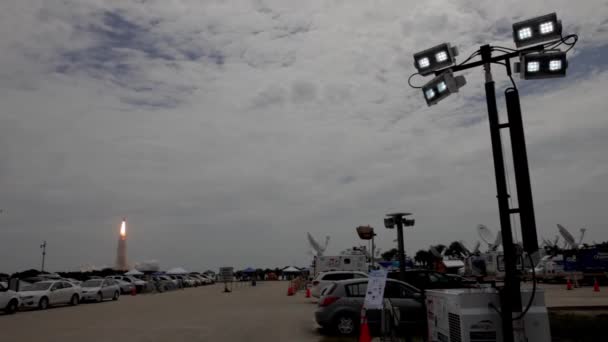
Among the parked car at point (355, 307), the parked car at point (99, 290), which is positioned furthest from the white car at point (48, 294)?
the parked car at point (355, 307)

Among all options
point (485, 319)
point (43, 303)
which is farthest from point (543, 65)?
point (43, 303)

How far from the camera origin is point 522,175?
25.0 ft

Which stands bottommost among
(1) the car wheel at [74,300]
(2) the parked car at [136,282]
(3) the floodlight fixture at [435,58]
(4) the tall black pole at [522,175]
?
(1) the car wheel at [74,300]

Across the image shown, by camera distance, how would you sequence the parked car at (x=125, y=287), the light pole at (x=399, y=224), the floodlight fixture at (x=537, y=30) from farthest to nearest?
the parked car at (x=125, y=287) < the light pole at (x=399, y=224) < the floodlight fixture at (x=537, y=30)

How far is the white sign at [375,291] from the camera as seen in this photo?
29.6 feet

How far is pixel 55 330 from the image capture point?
14820mm

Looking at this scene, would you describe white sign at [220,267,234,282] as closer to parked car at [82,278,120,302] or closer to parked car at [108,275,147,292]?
parked car at [108,275,147,292]

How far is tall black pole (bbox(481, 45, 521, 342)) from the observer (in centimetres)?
712

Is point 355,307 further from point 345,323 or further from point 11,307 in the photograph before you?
point 11,307

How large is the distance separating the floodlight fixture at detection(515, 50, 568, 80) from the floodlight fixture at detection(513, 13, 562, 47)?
214 millimetres

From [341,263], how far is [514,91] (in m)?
25.2

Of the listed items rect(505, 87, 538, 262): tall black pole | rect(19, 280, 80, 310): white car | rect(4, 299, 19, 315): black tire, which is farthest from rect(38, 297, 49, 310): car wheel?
rect(505, 87, 538, 262): tall black pole

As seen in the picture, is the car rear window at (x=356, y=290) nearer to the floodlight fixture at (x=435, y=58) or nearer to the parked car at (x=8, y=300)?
the floodlight fixture at (x=435, y=58)

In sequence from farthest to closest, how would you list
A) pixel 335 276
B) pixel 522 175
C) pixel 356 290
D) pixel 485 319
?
1. pixel 335 276
2. pixel 356 290
3. pixel 522 175
4. pixel 485 319
